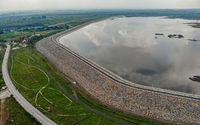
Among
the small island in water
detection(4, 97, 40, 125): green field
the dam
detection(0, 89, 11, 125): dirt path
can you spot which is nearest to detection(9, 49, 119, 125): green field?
detection(4, 97, 40, 125): green field

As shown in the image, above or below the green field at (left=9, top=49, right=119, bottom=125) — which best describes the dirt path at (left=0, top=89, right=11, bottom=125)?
below

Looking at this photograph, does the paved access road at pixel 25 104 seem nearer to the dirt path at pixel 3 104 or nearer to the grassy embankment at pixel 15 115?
the grassy embankment at pixel 15 115

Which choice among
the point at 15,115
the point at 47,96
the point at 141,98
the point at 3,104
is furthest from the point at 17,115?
the point at 141,98

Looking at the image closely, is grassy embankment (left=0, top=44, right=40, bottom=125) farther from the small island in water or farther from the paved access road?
the small island in water

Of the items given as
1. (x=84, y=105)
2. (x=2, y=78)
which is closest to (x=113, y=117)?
(x=84, y=105)

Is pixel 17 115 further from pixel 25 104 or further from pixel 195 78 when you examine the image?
pixel 195 78

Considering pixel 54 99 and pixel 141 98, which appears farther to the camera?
pixel 54 99

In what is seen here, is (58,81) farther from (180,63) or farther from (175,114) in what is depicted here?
(180,63)

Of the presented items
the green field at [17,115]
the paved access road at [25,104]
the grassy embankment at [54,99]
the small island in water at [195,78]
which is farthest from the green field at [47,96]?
the small island in water at [195,78]
